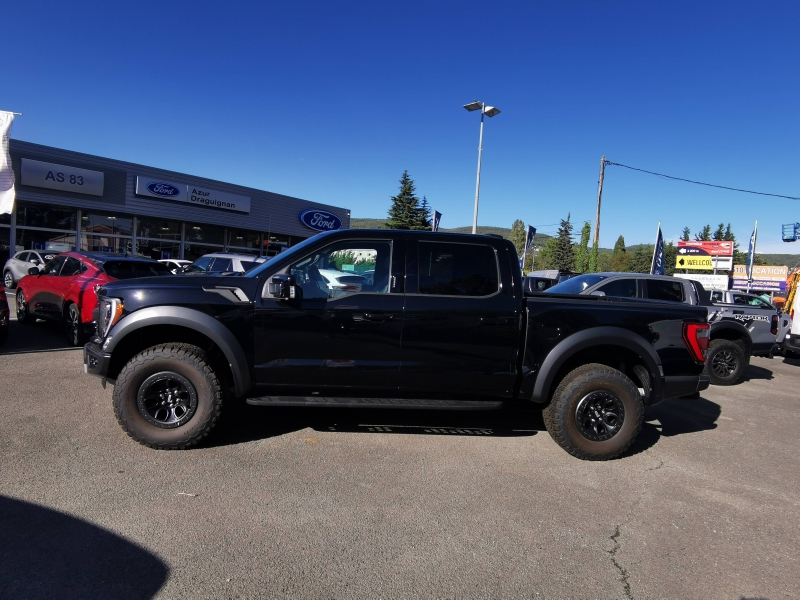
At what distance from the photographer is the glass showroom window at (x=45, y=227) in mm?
18547

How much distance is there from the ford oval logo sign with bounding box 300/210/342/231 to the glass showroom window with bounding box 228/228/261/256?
288 cm

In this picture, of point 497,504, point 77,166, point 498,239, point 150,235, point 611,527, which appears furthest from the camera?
point 150,235

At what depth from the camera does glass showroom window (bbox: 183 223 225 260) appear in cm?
2417

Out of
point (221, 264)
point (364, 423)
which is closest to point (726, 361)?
point (364, 423)

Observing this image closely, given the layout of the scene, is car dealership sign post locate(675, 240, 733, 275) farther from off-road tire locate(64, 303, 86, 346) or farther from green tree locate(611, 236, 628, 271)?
off-road tire locate(64, 303, 86, 346)

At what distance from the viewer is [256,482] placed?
3.56 metres

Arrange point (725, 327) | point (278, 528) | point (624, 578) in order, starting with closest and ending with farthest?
point (624, 578) → point (278, 528) → point (725, 327)

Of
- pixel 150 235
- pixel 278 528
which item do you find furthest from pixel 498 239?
pixel 150 235

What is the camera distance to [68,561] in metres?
2.57

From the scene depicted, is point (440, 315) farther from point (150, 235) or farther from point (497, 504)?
point (150, 235)

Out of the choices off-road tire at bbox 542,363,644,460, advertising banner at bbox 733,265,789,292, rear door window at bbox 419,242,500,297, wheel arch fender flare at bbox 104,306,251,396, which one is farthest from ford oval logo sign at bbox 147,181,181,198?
advertising banner at bbox 733,265,789,292

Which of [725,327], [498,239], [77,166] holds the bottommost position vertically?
[725,327]

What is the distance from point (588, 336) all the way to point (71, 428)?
4686 millimetres

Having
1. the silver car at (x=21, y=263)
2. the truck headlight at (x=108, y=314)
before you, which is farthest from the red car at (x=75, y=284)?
the silver car at (x=21, y=263)
